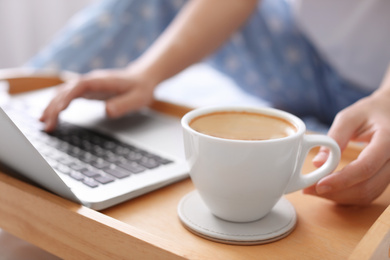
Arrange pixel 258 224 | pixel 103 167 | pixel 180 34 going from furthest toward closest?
pixel 180 34 → pixel 103 167 → pixel 258 224

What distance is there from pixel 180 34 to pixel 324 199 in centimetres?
48

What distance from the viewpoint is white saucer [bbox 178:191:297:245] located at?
39 centimetres

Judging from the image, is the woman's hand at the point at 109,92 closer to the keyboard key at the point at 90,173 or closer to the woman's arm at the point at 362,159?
the keyboard key at the point at 90,173

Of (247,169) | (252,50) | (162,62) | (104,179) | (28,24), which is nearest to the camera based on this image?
(247,169)

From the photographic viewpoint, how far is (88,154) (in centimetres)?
56

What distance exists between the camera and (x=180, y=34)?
2.83ft

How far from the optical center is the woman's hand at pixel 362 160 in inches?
17.1

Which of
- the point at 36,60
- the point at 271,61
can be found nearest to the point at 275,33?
the point at 271,61

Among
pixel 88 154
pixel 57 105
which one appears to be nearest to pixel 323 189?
pixel 88 154

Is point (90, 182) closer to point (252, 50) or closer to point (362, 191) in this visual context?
point (362, 191)

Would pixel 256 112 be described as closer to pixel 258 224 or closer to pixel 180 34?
pixel 258 224

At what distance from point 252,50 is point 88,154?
650mm

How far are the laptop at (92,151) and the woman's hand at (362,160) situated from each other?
0.16 meters

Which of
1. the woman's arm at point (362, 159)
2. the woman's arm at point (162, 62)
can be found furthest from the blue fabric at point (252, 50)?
the woman's arm at point (362, 159)
